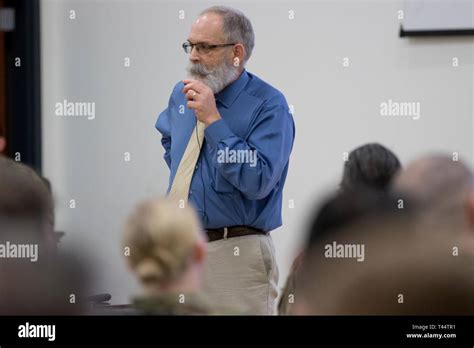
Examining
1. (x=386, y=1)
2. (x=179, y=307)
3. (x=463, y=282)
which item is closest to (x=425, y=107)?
(x=386, y=1)

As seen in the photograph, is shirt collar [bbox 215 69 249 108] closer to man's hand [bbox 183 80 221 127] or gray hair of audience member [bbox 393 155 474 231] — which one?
man's hand [bbox 183 80 221 127]

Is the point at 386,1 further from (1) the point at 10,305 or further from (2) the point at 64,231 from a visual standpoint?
(1) the point at 10,305

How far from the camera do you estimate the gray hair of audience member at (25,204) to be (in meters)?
3.25

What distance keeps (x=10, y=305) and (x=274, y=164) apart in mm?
836

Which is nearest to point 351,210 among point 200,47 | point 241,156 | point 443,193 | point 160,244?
point 443,193

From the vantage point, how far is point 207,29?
3.55 m

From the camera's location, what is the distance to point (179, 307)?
270 cm

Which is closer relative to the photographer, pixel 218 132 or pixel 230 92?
pixel 218 132

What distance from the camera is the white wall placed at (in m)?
3.64

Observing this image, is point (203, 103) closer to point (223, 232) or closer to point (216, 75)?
point (216, 75)

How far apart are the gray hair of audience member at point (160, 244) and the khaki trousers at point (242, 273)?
82cm

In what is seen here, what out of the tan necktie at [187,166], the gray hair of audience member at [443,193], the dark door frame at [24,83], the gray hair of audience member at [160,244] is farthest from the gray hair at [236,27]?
the gray hair of audience member at [160,244]

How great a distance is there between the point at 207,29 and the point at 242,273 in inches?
27.9

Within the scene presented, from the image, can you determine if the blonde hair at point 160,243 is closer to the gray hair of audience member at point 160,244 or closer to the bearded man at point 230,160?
the gray hair of audience member at point 160,244
